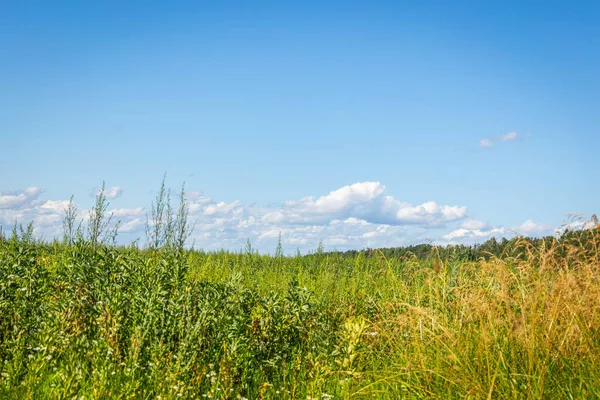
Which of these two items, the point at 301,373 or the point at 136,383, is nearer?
the point at 136,383

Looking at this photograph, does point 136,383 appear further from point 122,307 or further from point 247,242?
point 247,242

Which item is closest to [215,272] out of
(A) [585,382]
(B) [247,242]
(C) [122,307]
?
(B) [247,242]

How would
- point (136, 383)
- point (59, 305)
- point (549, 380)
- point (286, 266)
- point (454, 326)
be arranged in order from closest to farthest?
point (136, 383)
point (549, 380)
point (59, 305)
point (454, 326)
point (286, 266)

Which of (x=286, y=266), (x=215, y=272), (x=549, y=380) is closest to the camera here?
(x=549, y=380)

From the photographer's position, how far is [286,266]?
13039 mm

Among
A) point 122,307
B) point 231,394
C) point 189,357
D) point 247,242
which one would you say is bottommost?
point 231,394

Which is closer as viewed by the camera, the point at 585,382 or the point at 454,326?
the point at 585,382

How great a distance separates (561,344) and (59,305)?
14.6 ft

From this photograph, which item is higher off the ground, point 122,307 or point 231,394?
point 122,307

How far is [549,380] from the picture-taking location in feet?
13.8

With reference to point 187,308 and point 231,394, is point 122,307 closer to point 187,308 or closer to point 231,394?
point 187,308

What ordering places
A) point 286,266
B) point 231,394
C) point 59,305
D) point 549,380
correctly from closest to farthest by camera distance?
point 549,380, point 231,394, point 59,305, point 286,266

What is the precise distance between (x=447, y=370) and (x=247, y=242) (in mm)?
7841

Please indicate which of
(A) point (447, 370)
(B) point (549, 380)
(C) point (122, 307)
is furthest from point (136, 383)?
(B) point (549, 380)
